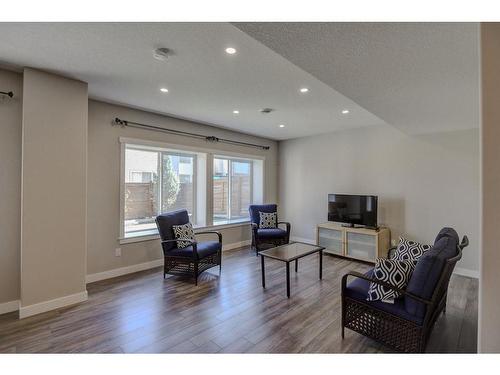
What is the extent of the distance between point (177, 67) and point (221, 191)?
3.23m

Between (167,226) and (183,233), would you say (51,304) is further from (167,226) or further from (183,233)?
(183,233)

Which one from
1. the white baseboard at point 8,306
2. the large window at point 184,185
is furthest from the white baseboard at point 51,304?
the large window at point 184,185

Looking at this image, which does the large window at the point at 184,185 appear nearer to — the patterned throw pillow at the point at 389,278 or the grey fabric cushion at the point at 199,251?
the grey fabric cushion at the point at 199,251

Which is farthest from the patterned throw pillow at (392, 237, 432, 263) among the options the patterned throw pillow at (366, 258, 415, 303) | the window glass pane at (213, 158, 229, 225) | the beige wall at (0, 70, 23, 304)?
the beige wall at (0, 70, 23, 304)

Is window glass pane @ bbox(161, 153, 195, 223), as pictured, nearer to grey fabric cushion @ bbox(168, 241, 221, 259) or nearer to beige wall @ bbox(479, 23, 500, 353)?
grey fabric cushion @ bbox(168, 241, 221, 259)

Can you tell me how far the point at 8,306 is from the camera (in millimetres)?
2643

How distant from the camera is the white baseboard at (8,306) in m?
2.61

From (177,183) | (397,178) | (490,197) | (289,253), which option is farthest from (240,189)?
(490,197)

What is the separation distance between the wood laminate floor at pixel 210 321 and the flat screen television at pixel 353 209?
1.43 m

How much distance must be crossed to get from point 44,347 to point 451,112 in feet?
15.8

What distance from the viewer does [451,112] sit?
9.65 feet

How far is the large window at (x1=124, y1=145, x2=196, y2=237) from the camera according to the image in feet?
13.1

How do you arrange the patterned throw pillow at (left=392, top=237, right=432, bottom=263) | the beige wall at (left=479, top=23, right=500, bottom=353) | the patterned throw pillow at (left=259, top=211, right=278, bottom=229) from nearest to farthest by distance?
the beige wall at (left=479, top=23, right=500, bottom=353)
the patterned throw pillow at (left=392, top=237, right=432, bottom=263)
the patterned throw pillow at (left=259, top=211, right=278, bottom=229)

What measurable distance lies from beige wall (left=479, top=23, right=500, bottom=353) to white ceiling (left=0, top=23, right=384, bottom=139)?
1403mm
